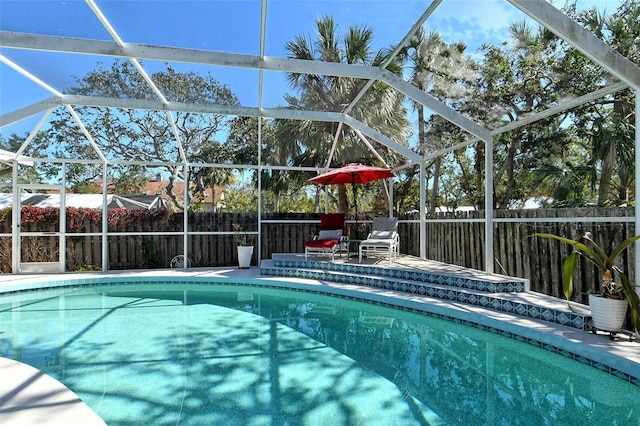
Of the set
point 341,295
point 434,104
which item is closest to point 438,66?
point 434,104

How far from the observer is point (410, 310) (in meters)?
5.85

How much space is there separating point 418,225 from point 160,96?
673cm

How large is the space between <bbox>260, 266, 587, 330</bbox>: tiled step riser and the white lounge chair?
907 mm

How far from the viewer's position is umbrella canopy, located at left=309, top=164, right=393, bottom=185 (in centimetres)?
820

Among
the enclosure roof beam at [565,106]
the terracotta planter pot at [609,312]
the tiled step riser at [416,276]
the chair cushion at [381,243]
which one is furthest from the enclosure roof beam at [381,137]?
the terracotta planter pot at [609,312]

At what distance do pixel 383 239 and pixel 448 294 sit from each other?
2.49 meters

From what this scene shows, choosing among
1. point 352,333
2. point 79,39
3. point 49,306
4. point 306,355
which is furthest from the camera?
point 49,306

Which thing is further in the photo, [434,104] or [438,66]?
[434,104]

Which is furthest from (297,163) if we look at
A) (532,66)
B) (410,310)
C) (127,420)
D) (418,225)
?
(127,420)

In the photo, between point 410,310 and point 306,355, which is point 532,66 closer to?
point 410,310

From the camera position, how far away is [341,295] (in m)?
6.88

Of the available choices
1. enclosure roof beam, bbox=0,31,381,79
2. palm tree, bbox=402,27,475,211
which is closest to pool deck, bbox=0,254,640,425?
palm tree, bbox=402,27,475,211

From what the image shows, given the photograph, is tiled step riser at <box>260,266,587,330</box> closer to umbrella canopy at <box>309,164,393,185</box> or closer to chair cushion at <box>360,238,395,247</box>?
chair cushion at <box>360,238,395,247</box>

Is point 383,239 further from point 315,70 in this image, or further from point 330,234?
point 315,70
